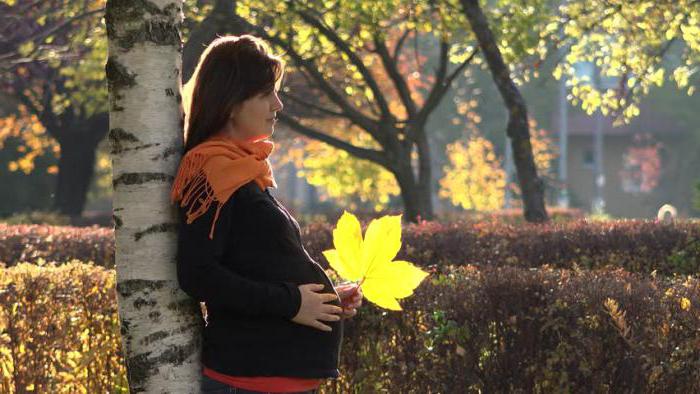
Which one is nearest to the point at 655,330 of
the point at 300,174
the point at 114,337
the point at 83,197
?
the point at 114,337

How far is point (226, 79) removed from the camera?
3066 mm

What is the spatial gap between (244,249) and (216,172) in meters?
0.23

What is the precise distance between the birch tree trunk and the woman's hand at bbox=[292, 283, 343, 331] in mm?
382

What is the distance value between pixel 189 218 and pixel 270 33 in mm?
11484

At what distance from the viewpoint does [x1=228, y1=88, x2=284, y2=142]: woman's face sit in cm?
309

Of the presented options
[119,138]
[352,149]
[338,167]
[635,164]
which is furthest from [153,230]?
[635,164]

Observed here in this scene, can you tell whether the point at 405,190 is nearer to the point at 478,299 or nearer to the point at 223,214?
the point at 478,299

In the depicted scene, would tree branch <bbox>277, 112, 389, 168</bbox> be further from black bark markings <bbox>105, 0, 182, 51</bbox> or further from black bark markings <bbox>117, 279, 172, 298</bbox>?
black bark markings <bbox>117, 279, 172, 298</bbox>

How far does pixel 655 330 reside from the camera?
446 cm

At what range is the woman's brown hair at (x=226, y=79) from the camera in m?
3.07

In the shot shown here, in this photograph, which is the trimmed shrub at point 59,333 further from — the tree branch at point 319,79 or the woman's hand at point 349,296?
the tree branch at point 319,79

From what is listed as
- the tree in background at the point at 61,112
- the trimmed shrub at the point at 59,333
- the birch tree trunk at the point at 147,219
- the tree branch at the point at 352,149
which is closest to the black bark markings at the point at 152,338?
the birch tree trunk at the point at 147,219

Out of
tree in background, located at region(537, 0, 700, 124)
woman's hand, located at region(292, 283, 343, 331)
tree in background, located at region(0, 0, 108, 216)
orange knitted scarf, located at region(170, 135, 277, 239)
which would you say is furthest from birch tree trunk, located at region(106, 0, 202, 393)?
tree in background, located at region(0, 0, 108, 216)

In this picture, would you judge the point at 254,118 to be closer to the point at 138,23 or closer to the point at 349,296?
the point at 138,23
